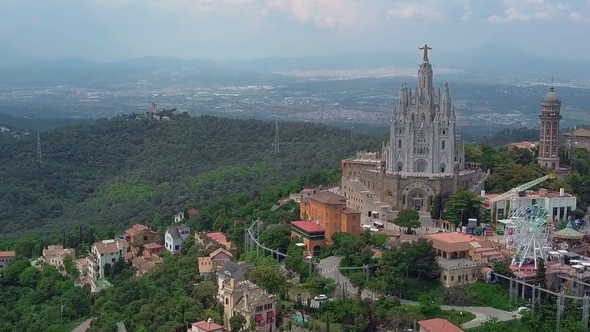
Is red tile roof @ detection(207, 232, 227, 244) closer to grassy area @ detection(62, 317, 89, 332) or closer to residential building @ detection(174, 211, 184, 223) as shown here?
grassy area @ detection(62, 317, 89, 332)

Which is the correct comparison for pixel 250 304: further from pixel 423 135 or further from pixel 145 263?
pixel 423 135

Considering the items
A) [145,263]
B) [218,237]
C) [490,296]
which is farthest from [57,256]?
[490,296]

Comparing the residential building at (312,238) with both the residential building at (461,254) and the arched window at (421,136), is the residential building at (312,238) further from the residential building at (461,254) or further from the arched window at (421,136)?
the arched window at (421,136)

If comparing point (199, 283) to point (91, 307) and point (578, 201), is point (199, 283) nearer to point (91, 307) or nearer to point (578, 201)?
point (91, 307)

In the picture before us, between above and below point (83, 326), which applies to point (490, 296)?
above

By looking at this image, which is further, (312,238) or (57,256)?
(57,256)

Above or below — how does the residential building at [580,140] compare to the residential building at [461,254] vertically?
above

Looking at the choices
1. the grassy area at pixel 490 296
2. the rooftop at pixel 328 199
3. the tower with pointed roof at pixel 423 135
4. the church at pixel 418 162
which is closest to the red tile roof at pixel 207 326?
the grassy area at pixel 490 296
